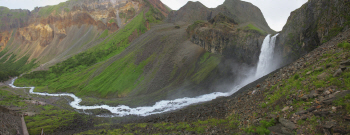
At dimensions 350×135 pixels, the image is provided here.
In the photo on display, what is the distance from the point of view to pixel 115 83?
74.2 meters

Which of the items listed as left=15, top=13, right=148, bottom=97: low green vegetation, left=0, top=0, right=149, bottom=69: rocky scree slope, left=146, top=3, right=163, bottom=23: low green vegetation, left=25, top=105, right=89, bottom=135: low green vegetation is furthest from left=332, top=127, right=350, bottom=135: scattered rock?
left=0, top=0, right=149, bottom=69: rocky scree slope

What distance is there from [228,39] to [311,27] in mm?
32669

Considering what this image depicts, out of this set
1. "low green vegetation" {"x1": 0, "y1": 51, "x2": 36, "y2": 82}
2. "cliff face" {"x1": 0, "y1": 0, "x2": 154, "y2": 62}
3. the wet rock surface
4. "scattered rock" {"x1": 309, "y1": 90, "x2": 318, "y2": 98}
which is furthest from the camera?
"cliff face" {"x1": 0, "y1": 0, "x2": 154, "y2": 62}

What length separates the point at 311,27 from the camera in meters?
33.9

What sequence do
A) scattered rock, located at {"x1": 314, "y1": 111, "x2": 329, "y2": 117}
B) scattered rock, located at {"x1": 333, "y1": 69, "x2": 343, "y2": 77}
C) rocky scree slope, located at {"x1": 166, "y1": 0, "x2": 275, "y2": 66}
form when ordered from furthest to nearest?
rocky scree slope, located at {"x1": 166, "y1": 0, "x2": 275, "y2": 66} → scattered rock, located at {"x1": 333, "y1": 69, "x2": 343, "y2": 77} → scattered rock, located at {"x1": 314, "y1": 111, "x2": 329, "y2": 117}

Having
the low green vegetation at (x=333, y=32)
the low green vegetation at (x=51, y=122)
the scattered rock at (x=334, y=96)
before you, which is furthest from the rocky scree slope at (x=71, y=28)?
the scattered rock at (x=334, y=96)

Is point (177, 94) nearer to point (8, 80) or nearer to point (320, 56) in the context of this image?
point (320, 56)

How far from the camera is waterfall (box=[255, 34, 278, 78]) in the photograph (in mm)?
44156

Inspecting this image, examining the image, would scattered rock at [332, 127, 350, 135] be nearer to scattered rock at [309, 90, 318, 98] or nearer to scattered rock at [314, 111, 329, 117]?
scattered rock at [314, 111, 329, 117]

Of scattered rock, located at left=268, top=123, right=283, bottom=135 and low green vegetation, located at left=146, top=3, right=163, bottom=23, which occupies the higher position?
low green vegetation, located at left=146, top=3, right=163, bottom=23

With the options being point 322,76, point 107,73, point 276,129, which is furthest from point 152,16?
point 276,129

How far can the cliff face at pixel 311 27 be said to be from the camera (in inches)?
1057

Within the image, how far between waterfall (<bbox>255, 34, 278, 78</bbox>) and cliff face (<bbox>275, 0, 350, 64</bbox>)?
2144mm

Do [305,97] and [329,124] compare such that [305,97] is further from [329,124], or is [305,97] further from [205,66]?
[205,66]
